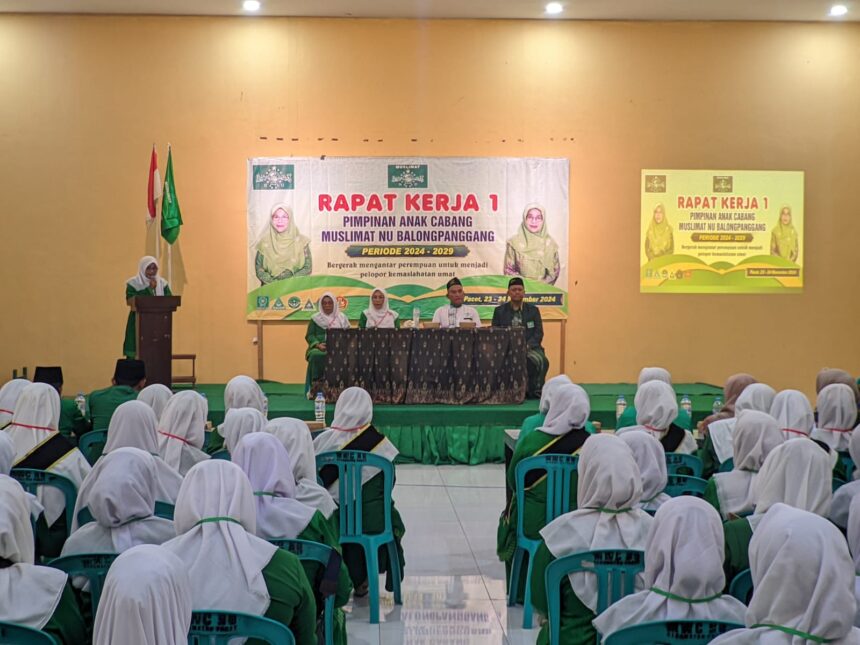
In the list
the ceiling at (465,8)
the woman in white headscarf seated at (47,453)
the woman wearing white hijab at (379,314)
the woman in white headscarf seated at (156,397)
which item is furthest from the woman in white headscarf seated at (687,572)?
the ceiling at (465,8)

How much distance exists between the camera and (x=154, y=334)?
796 centimetres

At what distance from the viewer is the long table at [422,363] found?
8211 millimetres

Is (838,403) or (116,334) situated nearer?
(838,403)

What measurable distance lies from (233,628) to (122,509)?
2.44ft

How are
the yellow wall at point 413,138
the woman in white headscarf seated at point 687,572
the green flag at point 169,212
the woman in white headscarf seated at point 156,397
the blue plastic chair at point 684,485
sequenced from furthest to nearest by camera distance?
the yellow wall at point 413,138 → the green flag at point 169,212 → the woman in white headscarf seated at point 156,397 → the blue plastic chair at point 684,485 → the woman in white headscarf seated at point 687,572

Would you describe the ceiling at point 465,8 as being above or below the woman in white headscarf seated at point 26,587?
above

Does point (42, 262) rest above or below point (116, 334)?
above

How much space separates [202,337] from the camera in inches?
417

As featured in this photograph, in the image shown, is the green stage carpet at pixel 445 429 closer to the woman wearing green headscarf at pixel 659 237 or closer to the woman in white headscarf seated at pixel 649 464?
the woman wearing green headscarf at pixel 659 237

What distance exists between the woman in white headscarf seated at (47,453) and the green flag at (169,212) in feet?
16.3

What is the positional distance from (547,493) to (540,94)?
7.21 metres

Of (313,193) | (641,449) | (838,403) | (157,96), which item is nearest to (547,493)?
(641,449)

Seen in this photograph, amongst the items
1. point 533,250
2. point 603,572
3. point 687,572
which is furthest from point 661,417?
point 533,250

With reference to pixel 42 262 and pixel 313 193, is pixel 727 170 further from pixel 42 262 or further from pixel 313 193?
pixel 42 262
